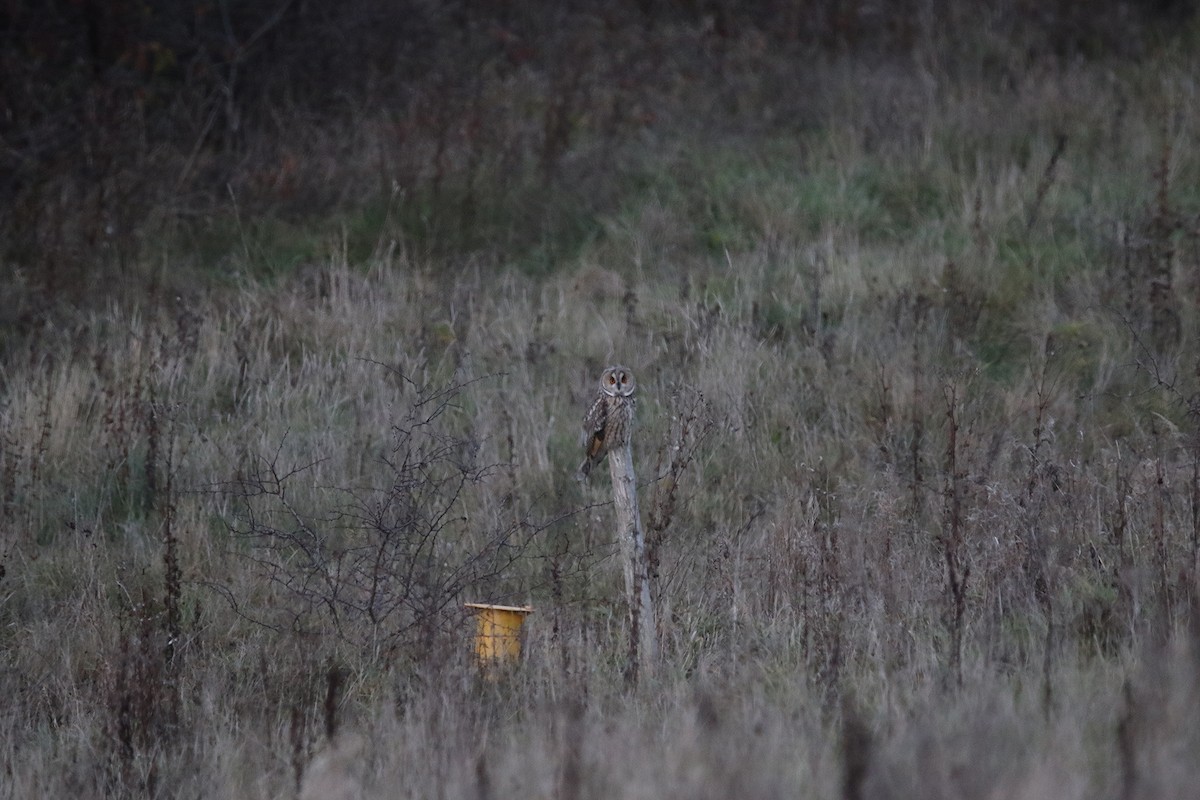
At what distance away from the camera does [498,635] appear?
187 inches

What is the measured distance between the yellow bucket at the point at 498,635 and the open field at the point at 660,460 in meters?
0.08

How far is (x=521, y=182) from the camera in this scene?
9.91 m

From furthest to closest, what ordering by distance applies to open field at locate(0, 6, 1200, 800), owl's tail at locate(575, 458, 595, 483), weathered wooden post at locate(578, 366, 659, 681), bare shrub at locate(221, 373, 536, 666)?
1. bare shrub at locate(221, 373, 536, 666)
2. owl's tail at locate(575, 458, 595, 483)
3. weathered wooden post at locate(578, 366, 659, 681)
4. open field at locate(0, 6, 1200, 800)

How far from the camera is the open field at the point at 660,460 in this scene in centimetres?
398

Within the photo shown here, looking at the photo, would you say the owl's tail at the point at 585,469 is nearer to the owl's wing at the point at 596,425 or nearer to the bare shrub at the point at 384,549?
the owl's wing at the point at 596,425

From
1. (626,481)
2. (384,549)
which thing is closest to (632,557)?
(626,481)

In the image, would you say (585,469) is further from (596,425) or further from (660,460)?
(660,460)

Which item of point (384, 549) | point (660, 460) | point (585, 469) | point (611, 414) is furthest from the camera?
point (660, 460)

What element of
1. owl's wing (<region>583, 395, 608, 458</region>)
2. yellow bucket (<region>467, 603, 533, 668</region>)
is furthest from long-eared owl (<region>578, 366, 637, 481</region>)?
yellow bucket (<region>467, 603, 533, 668</region>)

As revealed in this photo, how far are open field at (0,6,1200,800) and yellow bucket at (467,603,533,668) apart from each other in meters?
0.08

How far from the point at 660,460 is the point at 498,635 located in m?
1.73

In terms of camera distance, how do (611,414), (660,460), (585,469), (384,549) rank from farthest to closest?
(660,460) → (384,549) → (585,469) → (611,414)

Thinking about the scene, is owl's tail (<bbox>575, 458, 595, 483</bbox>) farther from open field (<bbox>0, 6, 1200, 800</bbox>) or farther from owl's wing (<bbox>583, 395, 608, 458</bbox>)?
open field (<bbox>0, 6, 1200, 800</bbox>)

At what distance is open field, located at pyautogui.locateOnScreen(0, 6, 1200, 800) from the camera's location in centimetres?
398
